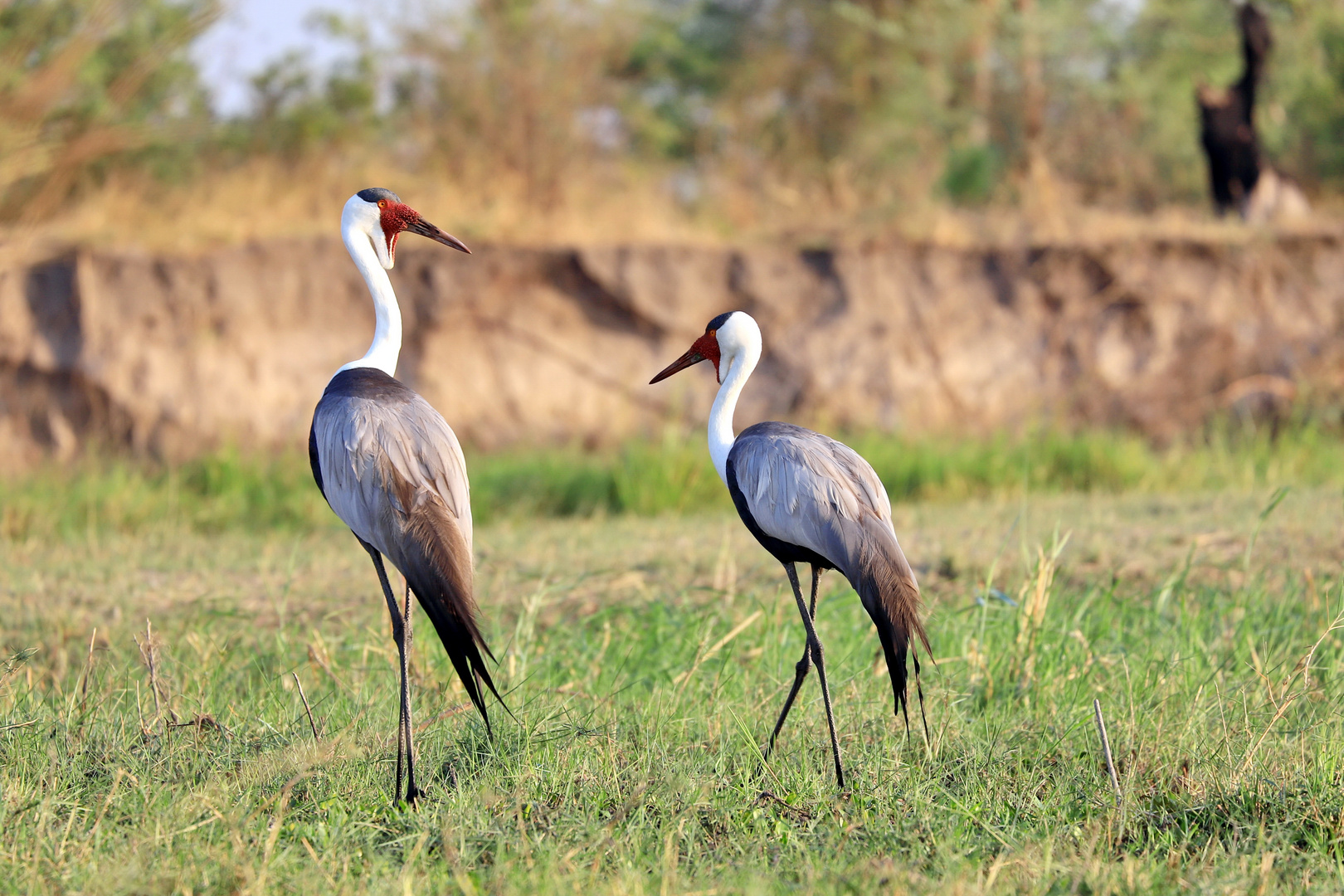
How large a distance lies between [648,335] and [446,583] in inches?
281

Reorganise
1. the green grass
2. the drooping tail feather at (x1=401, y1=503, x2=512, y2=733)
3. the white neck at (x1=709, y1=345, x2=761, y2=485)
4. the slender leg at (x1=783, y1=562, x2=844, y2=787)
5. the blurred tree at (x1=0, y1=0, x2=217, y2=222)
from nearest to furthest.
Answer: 1. the drooping tail feather at (x1=401, y1=503, x2=512, y2=733)
2. the slender leg at (x1=783, y1=562, x2=844, y2=787)
3. the white neck at (x1=709, y1=345, x2=761, y2=485)
4. the green grass
5. the blurred tree at (x1=0, y1=0, x2=217, y2=222)

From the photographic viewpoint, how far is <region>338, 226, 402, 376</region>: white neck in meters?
3.06

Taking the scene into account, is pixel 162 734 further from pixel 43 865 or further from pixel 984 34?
pixel 984 34

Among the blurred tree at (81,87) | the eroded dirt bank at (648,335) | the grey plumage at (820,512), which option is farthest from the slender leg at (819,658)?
the blurred tree at (81,87)

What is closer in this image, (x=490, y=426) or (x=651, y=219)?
(x=490, y=426)

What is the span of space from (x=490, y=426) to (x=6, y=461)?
3304mm

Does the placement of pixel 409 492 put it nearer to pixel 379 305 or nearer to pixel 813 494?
pixel 379 305

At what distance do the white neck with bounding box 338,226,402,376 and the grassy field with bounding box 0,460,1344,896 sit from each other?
3.02 ft

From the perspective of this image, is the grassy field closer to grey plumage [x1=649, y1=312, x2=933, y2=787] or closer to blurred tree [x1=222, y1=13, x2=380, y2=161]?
grey plumage [x1=649, y1=312, x2=933, y2=787]

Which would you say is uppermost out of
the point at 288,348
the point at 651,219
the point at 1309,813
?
the point at 651,219

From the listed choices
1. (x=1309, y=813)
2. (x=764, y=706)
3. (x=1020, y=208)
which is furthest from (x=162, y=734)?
(x=1020, y=208)

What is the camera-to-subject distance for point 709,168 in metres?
13.0

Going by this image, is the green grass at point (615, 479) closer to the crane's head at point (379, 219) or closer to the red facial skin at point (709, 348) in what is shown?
the red facial skin at point (709, 348)

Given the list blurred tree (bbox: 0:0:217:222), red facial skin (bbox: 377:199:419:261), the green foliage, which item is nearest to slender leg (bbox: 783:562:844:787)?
red facial skin (bbox: 377:199:419:261)
